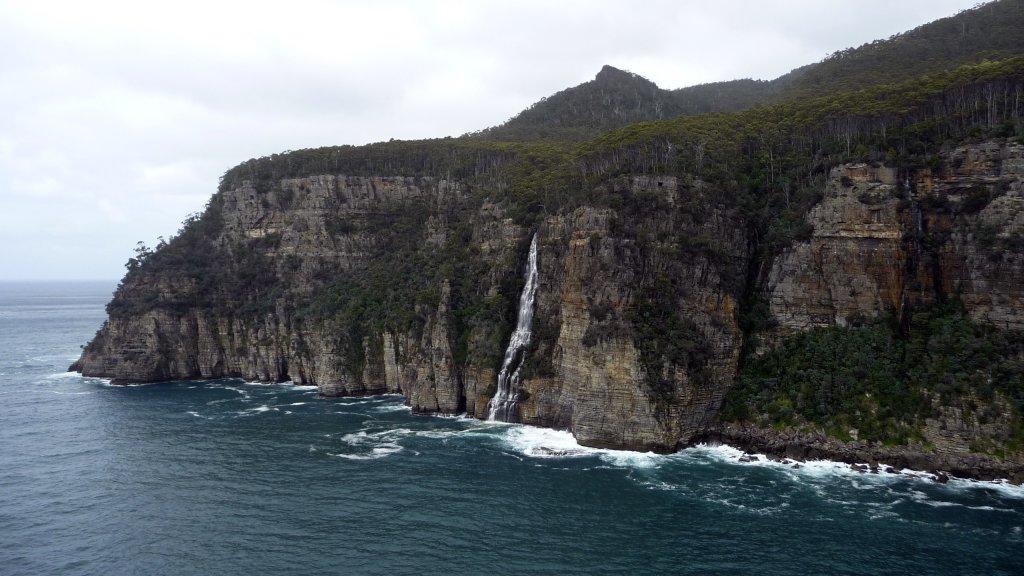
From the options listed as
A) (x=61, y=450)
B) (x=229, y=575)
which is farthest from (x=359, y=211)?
(x=229, y=575)

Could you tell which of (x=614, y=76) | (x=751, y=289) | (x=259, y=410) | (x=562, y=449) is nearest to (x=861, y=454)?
(x=751, y=289)

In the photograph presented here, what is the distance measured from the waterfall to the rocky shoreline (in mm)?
21734

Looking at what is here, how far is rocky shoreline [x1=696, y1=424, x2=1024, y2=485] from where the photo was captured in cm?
5050

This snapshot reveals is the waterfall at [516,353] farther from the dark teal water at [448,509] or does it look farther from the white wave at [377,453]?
the white wave at [377,453]

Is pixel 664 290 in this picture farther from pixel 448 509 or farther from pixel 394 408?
pixel 394 408

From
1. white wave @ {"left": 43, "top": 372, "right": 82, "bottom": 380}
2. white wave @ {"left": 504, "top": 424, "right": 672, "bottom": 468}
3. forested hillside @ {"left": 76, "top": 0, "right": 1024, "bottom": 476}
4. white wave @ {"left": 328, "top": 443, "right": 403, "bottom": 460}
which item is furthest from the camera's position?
white wave @ {"left": 43, "top": 372, "right": 82, "bottom": 380}

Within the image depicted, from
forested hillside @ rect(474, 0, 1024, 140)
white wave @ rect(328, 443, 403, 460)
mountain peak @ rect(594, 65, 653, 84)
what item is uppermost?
mountain peak @ rect(594, 65, 653, 84)

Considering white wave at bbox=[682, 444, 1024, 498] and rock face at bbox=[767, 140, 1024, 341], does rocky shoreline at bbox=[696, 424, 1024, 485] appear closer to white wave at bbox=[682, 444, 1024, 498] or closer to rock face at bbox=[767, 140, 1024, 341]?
white wave at bbox=[682, 444, 1024, 498]

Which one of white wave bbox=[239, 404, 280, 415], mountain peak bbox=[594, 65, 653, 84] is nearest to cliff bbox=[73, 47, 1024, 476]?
white wave bbox=[239, 404, 280, 415]

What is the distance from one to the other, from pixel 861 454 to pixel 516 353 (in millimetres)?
36846

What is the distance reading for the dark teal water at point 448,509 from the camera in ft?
133

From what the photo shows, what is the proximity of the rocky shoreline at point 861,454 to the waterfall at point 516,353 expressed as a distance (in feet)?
71.3

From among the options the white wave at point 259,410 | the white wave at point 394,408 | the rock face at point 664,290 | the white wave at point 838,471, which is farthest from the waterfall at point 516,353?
the white wave at point 259,410

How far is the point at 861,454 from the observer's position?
55.1 meters
